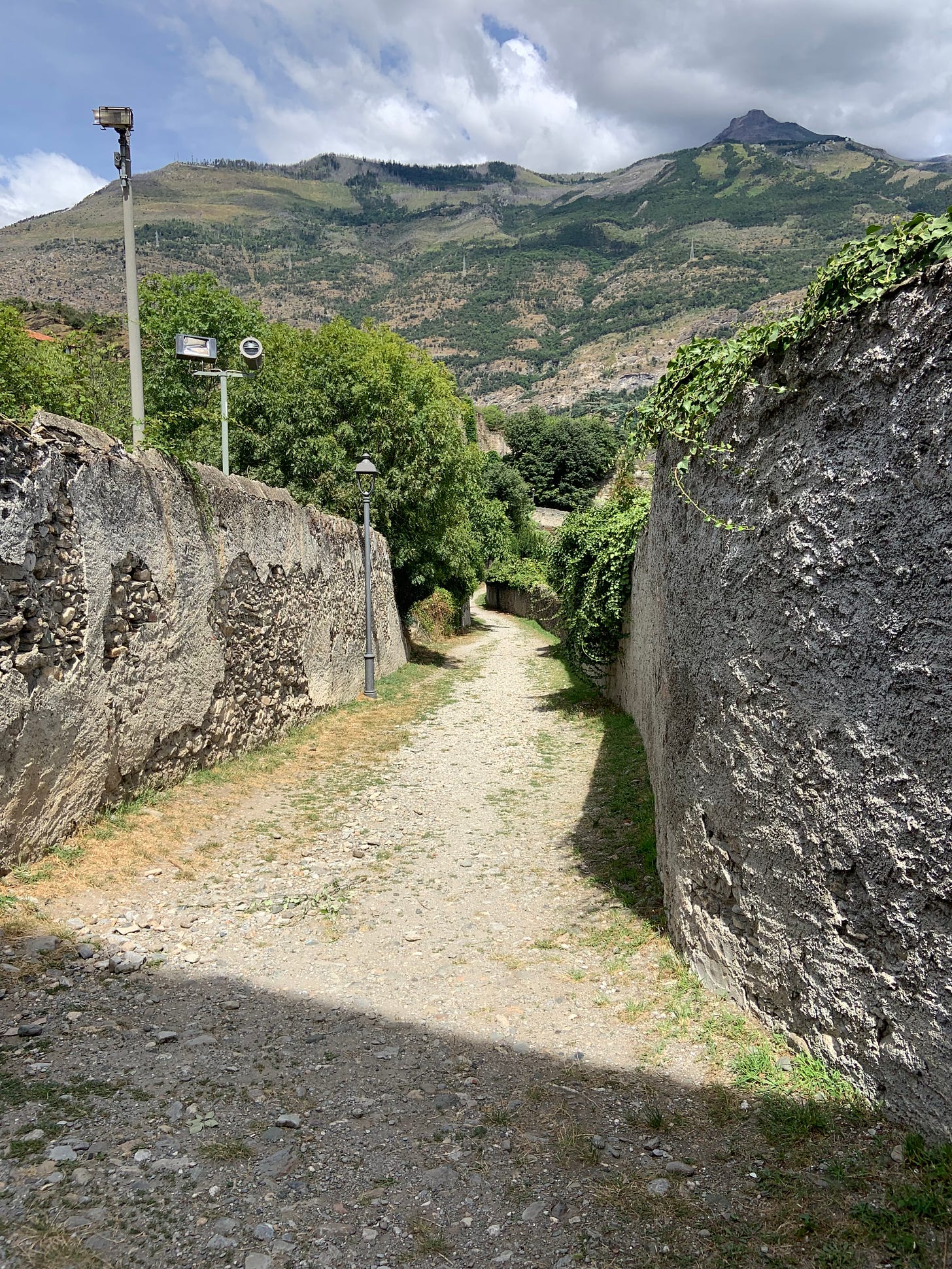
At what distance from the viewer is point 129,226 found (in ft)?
28.8

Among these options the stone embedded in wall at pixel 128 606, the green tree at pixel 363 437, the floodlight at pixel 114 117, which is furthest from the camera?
the green tree at pixel 363 437

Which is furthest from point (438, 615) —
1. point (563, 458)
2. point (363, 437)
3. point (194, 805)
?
point (563, 458)

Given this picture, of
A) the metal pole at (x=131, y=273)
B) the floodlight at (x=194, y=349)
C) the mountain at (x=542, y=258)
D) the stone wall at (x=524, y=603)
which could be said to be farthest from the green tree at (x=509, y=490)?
the mountain at (x=542, y=258)

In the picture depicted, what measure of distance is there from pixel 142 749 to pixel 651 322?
109m

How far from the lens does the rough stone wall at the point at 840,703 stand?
247cm

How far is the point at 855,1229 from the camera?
7.33ft

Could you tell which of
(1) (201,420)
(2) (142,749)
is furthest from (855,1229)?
(1) (201,420)

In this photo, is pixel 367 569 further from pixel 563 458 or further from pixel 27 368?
pixel 563 458

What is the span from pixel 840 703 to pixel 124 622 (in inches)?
194

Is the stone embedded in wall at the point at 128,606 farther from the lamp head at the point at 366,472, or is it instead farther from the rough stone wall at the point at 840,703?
the lamp head at the point at 366,472

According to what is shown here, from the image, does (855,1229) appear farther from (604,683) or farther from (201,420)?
(201,420)

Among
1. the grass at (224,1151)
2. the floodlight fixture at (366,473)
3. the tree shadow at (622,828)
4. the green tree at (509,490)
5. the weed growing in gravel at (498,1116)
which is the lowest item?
the tree shadow at (622,828)

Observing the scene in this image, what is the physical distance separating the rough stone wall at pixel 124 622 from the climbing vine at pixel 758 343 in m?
3.67

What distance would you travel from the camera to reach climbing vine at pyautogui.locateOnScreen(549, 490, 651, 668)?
33.3 ft
